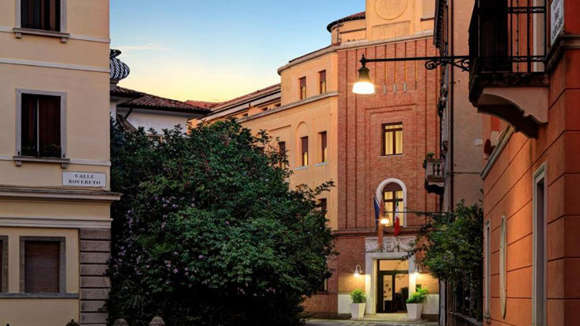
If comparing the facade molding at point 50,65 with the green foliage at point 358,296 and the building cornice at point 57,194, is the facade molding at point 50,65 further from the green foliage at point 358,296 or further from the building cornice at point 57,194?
the green foliage at point 358,296

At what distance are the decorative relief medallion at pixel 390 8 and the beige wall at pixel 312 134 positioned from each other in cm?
524

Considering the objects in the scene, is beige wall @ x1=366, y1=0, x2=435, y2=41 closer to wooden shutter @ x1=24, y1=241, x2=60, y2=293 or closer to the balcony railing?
the balcony railing

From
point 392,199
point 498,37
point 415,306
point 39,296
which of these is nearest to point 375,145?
point 392,199

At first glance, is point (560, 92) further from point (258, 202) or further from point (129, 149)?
point (129, 149)

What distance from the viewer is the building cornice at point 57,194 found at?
2483 centimetres

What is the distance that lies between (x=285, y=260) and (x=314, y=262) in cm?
188

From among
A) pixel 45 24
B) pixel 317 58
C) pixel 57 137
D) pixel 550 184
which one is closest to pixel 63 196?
pixel 57 137

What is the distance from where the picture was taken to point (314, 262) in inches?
1139

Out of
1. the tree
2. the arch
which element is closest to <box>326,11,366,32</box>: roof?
the arch

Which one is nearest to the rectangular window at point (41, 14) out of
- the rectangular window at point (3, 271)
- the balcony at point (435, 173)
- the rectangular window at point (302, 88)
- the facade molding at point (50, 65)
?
the facade molding at point (50, 65)

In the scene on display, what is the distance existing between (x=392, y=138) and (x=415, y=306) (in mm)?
Result: 9362

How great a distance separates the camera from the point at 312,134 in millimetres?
63312

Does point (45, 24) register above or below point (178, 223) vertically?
above

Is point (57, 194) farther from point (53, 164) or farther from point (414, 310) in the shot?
point (414, 310)
